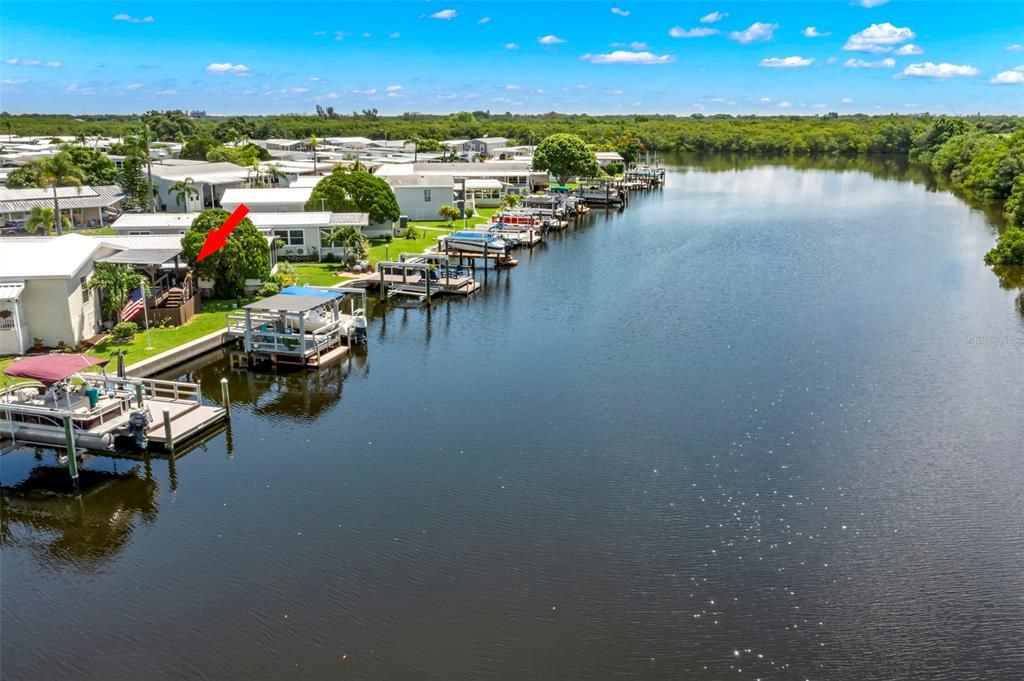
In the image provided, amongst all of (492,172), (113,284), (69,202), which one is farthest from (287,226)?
(492,172)

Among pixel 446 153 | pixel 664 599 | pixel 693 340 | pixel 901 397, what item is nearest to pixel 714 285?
pixel 693 340

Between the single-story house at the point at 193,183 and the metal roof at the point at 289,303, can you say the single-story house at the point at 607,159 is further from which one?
the metal roof at the point at 289,303

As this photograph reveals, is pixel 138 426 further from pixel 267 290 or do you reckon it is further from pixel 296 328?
pixel 267 290

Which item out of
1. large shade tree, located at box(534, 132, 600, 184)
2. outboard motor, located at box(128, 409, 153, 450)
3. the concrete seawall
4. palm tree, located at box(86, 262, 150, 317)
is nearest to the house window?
palm tree, located at box(86, 262, 150, 317)

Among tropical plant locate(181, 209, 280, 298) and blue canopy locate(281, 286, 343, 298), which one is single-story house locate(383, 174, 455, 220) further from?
blue canopy locate(281, 286, 343, 298)

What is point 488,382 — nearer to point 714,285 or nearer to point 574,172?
point 714,285

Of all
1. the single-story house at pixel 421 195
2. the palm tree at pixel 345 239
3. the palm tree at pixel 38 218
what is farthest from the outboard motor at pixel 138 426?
the single-story house at pixel 421 195

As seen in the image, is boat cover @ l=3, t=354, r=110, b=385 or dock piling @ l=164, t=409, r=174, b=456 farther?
dock piling @ l=164, t=409, r=174, b=456
